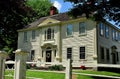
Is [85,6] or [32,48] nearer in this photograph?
[85,6]

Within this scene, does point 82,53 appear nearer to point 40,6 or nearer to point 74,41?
point 74,41

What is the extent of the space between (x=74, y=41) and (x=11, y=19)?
21294mm

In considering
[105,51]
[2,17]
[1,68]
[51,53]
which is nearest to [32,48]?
[51,53]

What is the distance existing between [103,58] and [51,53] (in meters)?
6.51

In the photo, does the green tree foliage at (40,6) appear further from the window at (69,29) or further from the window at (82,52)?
the window at (82,52)

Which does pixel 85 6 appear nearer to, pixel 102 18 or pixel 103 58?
pixel 102 18

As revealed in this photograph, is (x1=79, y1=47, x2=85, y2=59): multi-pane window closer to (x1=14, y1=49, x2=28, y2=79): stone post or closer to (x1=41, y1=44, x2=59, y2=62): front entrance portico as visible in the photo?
(x1=41, y1=44, x2=59, y2=62): front entrance portico

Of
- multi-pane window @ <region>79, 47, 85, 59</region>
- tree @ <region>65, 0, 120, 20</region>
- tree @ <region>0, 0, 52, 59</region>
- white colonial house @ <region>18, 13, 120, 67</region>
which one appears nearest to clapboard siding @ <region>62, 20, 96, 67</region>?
white colonial house @ <region>18, 13, 120, 67</region>

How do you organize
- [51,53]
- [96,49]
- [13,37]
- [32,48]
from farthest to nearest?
[13,37] < [32,48] < [51,53] < [96,49]

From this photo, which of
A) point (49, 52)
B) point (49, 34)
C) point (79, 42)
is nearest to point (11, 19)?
point (49, 34)

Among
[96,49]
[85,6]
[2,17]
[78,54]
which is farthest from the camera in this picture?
[2,17]

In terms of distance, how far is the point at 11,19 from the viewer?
1823 inches

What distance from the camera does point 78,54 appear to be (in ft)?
90.8

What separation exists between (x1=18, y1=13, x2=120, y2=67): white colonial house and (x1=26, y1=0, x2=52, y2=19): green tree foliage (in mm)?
20248
